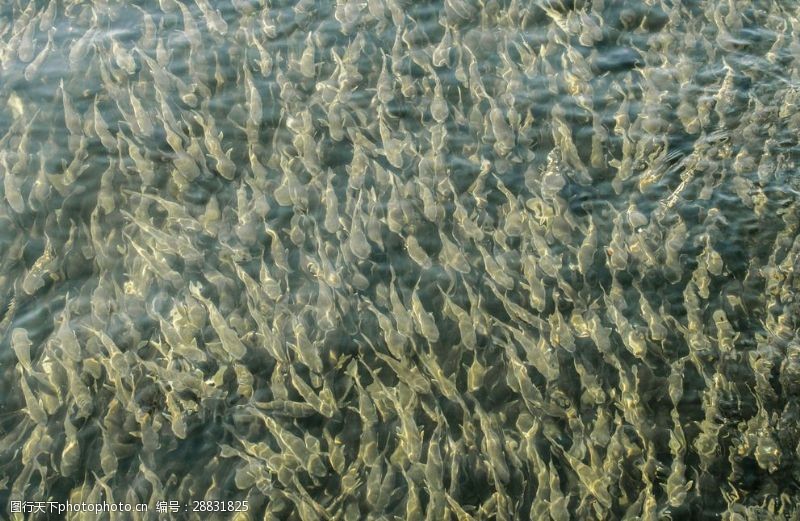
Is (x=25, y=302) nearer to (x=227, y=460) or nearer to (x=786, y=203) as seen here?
(x=227, y=460)

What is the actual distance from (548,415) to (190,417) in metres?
1.36

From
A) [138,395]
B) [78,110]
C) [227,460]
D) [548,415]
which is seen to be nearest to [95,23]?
[78,110]

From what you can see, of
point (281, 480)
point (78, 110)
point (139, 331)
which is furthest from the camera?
point (78, 110)

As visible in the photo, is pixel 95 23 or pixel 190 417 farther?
pixel 95 23

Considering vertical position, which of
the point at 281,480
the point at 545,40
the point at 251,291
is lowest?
the point at 281,480

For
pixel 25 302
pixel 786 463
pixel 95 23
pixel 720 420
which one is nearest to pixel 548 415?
pixel 720 420

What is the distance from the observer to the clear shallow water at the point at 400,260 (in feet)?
10.3

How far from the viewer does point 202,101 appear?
4266mm

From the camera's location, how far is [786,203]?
3.87 m

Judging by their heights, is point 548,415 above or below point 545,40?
below

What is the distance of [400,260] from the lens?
12.1 feet

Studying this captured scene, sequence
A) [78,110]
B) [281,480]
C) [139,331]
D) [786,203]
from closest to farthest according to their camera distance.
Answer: [281,480]
[139,331]
[786,203]
[78,110]

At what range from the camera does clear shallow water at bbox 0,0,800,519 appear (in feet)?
10.3

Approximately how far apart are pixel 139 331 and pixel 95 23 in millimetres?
2110
